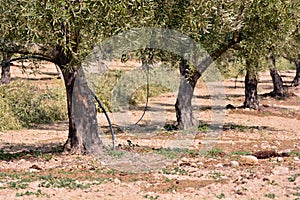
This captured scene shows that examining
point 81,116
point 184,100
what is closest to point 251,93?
point 184,100

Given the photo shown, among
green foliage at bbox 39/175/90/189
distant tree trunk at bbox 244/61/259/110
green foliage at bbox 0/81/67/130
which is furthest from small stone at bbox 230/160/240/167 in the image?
distant tree trunk at bbox 244/61/259/110

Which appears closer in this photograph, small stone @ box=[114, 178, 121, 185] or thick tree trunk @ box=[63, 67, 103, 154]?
small stone @ box=[114, 178, 121, 185]

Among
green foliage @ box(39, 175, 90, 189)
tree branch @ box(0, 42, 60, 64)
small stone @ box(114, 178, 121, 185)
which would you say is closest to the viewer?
green foliage @ box(39, 175, 90, 189)

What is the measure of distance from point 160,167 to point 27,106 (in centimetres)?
1191

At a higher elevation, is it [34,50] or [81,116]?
[34,50]

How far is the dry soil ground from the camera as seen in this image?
8789 mm

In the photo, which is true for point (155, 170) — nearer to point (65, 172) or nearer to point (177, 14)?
point (65, 172)

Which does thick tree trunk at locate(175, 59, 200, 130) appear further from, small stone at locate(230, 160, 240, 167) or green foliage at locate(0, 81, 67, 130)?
small stone at locate(230, 160, 240, 167)

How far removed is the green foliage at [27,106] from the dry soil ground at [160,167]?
0.92 metres

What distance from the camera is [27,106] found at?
2212cm

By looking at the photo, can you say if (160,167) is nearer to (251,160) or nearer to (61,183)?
(251,160)

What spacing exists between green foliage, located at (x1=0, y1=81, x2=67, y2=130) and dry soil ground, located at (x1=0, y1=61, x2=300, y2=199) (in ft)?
3.02

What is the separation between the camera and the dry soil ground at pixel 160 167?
879 cm

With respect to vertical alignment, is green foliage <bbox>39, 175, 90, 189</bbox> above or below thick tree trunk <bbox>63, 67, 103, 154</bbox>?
below
